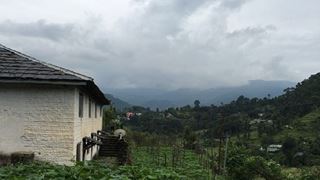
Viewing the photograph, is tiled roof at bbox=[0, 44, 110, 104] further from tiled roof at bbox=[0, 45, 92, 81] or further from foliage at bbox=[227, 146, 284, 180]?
foliage at bbox=[227, 146, 284, 180]

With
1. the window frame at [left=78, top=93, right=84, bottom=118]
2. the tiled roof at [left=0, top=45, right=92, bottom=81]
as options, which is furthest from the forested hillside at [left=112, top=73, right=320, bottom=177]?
the tiled roof at [left=0, top=45, right=92, bottom=81]

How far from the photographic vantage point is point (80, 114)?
18.0m

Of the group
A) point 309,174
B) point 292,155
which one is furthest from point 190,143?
point 309,174

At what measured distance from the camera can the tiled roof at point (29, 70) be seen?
1529 centimetres

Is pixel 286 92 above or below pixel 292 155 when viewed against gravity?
above

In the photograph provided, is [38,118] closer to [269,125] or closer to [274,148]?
[274,148]

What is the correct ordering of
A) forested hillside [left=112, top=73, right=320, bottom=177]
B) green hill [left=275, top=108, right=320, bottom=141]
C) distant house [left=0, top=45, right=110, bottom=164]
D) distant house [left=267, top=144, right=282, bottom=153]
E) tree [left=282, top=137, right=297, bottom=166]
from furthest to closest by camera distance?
green hill [left=275, top=108, right=320, bottom=141] → distant house [left=267, top=144, right=282, bottom=153] → forested hillside [left=112, top=73, right=320, bottom=177] → tree [left=282, top=137, right=297, bottom=166] → distant house [left=0, top=45, right=110, bottom=164]

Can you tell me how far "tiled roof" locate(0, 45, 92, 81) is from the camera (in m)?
15.3

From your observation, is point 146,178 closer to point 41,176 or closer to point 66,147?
point 41,176

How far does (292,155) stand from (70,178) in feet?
159

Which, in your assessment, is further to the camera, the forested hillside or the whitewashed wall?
the forested hillside

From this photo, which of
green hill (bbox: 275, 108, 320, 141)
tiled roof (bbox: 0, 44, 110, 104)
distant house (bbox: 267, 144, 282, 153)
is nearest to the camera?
tiled roof (bbox: 0, 44, 110, 104)

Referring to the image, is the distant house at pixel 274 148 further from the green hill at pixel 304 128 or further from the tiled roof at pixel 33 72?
the tiled roof at pixel 33 72

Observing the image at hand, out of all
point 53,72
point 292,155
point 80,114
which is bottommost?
point 292,155
